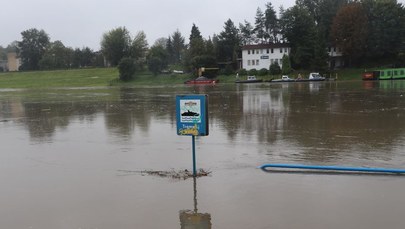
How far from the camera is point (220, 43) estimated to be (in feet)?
269

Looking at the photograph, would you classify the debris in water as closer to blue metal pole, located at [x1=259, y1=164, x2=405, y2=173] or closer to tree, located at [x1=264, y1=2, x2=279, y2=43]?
blue metal pole, located at [x1=259, y1=164, x2=405, y2=173]

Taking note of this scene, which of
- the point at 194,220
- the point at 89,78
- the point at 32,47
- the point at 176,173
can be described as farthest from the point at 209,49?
the point at 194,220

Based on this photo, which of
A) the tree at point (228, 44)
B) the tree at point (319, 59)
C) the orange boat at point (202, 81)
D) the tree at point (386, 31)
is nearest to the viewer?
the orange boat at point (202, 81)

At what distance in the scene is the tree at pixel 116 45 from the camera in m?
94.3

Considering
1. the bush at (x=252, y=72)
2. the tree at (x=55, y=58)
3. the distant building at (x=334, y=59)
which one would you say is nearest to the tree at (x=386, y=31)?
the distant building at (x=334, y=59)

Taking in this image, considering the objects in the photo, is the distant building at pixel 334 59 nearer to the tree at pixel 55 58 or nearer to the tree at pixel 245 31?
the tree at pixel 245 31

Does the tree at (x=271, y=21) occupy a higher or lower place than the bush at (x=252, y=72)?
higher

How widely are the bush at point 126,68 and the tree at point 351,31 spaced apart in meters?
36.5

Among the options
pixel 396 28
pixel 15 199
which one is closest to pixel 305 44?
pixel 396 28

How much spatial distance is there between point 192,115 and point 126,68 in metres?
70.8

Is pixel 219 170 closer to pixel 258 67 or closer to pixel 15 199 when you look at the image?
pixel 15 199

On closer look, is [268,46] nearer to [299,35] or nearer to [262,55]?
[262,55]

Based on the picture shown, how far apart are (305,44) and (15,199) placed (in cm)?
6869

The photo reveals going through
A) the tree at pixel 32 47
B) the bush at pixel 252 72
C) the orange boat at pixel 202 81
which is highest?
the tree at pixel 32 47
